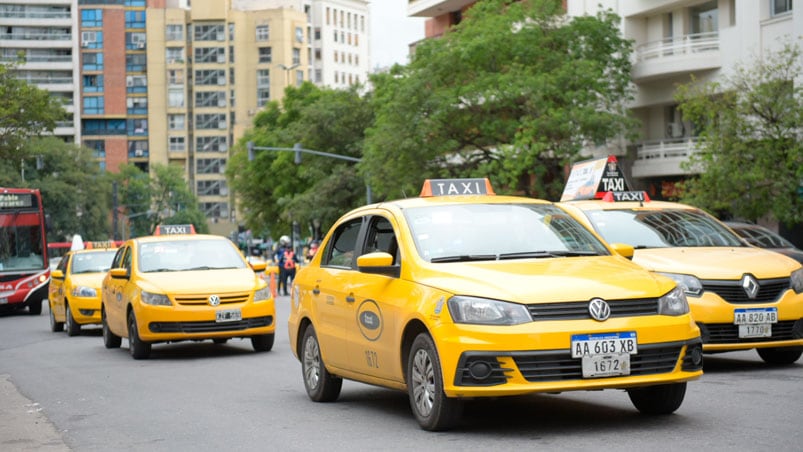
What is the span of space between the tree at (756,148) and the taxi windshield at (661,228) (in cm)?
2205

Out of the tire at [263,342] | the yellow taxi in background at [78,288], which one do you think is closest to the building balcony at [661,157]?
the yellow taxi in background at [78,288]

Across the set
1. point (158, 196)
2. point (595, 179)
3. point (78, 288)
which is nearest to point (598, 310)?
point (595, 179)

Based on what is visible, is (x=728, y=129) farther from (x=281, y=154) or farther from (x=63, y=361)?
(x=281, y=154)

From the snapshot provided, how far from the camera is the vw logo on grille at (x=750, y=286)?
12.3 metres

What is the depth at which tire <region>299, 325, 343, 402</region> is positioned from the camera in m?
11.3

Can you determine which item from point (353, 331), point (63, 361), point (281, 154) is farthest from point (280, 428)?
point (281, 154)

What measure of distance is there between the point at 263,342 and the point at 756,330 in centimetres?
771

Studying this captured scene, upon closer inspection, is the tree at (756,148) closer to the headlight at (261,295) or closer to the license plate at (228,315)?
the headlight at (261,295)

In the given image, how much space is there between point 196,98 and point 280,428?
142 metres

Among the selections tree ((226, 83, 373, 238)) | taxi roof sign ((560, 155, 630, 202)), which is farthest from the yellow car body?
tree ((226, 83, 373, 238))

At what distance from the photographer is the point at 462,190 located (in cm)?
1195

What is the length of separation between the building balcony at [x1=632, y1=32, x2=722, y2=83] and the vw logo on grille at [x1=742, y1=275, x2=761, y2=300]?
33.4m

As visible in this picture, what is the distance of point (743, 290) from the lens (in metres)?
12.3

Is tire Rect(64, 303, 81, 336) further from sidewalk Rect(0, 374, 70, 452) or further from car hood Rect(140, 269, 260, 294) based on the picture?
sidewalk Rect(0, 374, 70, 452)
